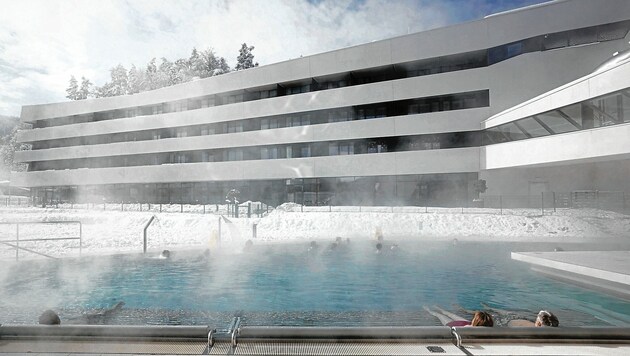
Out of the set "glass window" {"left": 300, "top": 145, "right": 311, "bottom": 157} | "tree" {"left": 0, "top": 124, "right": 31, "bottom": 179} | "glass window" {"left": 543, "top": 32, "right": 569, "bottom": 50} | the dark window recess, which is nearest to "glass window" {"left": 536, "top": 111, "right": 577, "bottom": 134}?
the dark window recess

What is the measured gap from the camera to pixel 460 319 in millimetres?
3826

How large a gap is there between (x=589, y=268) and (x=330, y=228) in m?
9.61

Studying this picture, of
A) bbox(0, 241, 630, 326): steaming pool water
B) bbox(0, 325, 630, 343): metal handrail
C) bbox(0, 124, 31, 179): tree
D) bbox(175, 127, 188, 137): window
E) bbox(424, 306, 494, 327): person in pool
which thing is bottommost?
bbox(0, 241, 630, 326): steaming pool water

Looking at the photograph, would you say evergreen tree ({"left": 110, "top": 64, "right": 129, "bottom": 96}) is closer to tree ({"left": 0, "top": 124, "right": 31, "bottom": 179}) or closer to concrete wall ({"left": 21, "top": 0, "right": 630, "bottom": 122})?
tree ({"left": 0, "top": 124, "right": 31, "bottom": 179})

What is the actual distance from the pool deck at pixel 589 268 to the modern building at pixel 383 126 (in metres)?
6.24

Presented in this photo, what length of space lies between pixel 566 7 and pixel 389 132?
916cm

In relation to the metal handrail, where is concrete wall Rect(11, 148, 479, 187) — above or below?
above

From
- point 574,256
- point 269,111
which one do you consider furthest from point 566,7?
point 269,111

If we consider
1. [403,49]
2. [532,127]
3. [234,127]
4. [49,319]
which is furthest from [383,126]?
[49,319]

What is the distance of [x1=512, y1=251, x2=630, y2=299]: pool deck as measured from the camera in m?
4.16

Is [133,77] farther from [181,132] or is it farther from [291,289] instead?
[291,289]

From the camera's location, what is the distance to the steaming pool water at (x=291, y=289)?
398 cm

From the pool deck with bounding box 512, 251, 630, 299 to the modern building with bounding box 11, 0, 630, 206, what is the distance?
20.5ft

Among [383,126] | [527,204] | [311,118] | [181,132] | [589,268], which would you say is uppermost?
[311,118]
